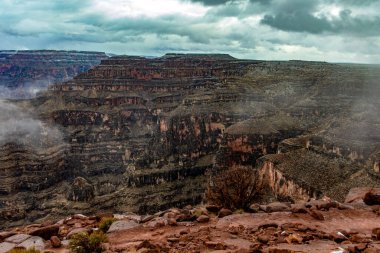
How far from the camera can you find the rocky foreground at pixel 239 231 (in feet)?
46.8

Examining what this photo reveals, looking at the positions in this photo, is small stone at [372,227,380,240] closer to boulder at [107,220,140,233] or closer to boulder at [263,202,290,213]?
boulder at [263,202,290,213]

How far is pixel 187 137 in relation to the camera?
285 ft

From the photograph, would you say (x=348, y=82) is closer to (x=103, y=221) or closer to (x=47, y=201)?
(x=47, y=201)

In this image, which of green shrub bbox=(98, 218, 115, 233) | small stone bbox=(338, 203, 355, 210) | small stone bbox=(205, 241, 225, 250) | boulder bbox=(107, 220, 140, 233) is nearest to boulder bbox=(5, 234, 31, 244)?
green shrub bbox=(98, 218, 115, 233)

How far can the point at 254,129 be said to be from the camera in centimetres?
6781

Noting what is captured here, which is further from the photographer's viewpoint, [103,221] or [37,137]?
[37,137]

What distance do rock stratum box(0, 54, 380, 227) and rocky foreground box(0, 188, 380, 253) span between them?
18.0 m

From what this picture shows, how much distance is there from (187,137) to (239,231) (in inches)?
2792

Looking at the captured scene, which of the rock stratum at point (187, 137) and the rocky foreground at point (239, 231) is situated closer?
the rocky foreground at point (239, 231)

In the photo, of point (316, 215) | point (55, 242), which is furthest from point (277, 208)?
point (55, 242)

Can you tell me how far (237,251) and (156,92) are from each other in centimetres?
11261

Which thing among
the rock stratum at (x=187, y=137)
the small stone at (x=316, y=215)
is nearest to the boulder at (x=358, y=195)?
the small stone at (x=316, y=215)

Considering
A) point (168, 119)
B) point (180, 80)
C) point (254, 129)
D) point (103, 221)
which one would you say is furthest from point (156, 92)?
point (103, 221)

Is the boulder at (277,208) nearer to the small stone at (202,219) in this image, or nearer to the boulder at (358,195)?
the small stone at (202,219)
